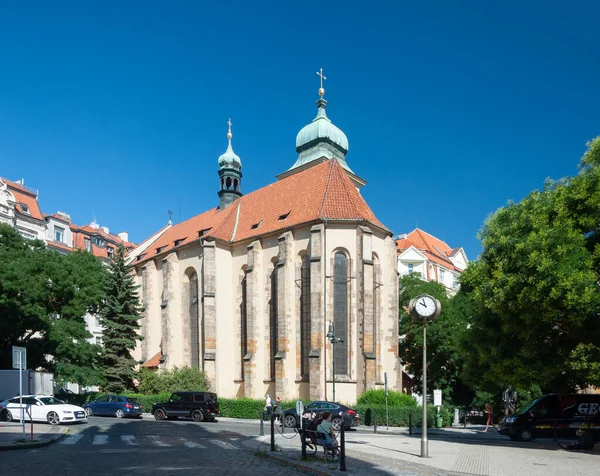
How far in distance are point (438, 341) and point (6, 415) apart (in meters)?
27.7

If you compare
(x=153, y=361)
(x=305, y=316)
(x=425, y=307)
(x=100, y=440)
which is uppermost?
(x=425, y=307)

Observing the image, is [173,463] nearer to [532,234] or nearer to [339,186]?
[532,234]

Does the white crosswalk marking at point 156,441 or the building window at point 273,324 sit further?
the building window at point 273,324

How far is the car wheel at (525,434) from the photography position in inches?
838

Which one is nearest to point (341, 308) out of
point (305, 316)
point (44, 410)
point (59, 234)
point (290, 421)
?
point (305, 316)

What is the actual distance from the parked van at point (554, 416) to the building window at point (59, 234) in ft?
154

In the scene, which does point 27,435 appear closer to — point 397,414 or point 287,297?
point 397,414

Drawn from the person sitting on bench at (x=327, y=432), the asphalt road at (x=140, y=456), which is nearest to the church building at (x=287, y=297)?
the asphalt road at (x=140, y=456)

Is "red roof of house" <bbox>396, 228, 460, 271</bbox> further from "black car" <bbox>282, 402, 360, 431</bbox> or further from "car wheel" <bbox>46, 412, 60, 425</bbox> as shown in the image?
"car wheel" <bbox>46, 412, 60, 425</bbox>

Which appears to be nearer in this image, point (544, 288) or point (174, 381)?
point (544, 288)

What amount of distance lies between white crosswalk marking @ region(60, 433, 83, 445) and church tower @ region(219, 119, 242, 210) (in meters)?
32.0

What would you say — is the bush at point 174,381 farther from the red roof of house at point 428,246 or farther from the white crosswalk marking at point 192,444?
the red roof of house at point 428,246

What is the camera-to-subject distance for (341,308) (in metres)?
35.5

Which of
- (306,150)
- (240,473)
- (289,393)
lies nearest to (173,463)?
(240,473)
